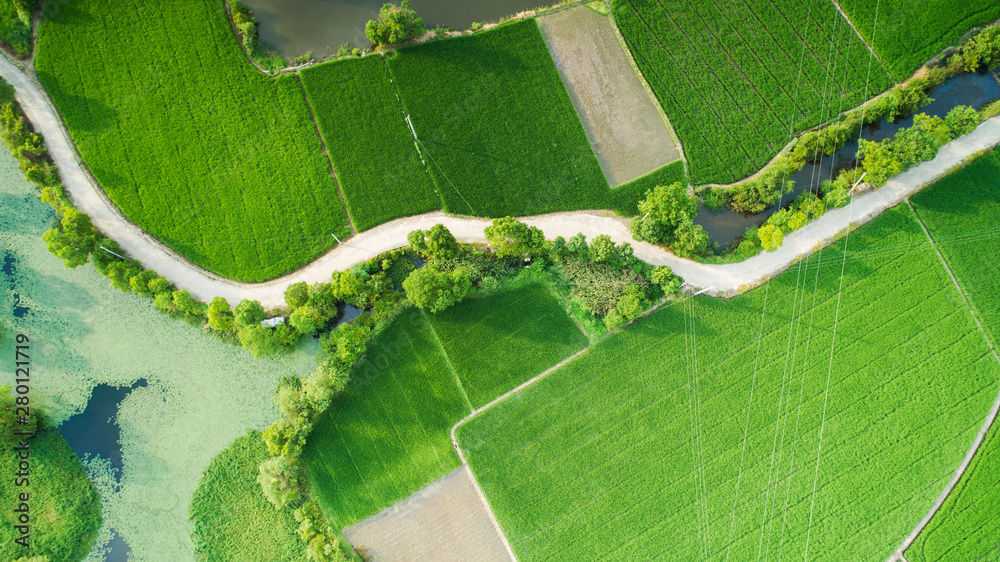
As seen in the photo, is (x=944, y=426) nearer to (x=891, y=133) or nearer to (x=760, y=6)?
(x=891, y=133)

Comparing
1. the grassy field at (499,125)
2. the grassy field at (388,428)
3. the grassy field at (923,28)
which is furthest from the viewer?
the grassy field at (923,28)

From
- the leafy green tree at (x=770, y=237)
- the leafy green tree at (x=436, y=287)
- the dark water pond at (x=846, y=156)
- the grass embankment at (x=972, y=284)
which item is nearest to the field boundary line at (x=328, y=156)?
the leafy green tree at (x=436, y=287)

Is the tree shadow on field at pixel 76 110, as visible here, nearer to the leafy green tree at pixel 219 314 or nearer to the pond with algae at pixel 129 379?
the pond with algae at pixel 129 379

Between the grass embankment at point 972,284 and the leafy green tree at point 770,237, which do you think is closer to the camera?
the leafy green tree at point 770,237

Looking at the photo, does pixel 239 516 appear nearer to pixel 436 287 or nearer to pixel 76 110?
pixel 436 287

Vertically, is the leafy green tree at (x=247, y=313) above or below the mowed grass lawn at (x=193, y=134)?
below

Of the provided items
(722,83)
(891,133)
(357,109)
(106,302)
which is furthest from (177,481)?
(891,133)

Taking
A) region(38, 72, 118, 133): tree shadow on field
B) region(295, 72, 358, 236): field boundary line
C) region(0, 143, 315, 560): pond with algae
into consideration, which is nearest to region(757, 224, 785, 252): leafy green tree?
region(295, 72, 358, 236): field boundary line
